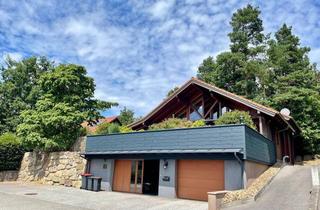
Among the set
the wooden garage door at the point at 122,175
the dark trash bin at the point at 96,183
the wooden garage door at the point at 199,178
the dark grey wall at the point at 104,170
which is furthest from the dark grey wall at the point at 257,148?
the dark trash bin at the point at 96,183

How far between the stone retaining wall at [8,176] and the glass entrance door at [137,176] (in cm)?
1121

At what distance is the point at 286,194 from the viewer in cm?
1137

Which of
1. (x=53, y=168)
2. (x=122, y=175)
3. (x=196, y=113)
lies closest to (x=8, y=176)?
(x=53, y=168)

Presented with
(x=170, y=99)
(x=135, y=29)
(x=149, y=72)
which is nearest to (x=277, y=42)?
(x=149, y=72)

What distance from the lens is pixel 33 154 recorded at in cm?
2186

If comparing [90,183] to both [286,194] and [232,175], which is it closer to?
[232,175]

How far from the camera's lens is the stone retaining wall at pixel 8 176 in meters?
21.4

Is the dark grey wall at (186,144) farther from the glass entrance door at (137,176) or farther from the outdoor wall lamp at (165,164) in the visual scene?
the glass entrance door at (137,176)

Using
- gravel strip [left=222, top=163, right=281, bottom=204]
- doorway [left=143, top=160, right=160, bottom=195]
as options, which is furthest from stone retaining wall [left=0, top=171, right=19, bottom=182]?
gravel strip [left=222, top=163, right=281, bottom=204]

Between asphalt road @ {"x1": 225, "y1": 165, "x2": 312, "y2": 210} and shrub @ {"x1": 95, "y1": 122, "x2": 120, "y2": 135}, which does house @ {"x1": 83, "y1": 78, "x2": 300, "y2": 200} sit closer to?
asphalt road @ {"x1": 225, "y1": 165, "x2": 312, "y2": 210}

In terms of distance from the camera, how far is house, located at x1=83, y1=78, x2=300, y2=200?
12609 millimetres

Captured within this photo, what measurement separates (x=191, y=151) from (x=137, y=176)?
460cm

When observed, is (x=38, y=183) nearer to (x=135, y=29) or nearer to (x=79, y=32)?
(x=79, y=32)

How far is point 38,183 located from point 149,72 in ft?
43.3
